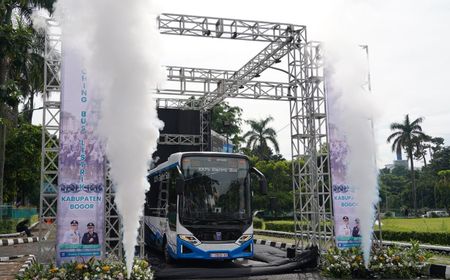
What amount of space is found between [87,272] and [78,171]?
8.17 ft

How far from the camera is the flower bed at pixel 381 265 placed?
33.0 ft

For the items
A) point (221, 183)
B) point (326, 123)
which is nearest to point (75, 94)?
point (221, 183)

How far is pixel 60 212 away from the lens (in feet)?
31.9

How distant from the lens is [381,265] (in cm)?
1003

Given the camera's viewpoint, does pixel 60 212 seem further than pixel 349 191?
No

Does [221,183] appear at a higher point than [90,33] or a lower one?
lower

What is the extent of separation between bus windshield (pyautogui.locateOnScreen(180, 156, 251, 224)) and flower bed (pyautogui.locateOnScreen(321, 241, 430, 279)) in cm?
292

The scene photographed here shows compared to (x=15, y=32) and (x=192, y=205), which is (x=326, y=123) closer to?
(x=192, y=205)

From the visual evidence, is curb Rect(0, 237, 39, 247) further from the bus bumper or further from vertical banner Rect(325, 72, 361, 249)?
vertical banner Rect(325, 72, 361, 249)

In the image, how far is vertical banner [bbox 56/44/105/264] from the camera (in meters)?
9.75

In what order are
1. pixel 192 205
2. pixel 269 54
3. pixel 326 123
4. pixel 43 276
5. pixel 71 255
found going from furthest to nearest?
pixel 269 54 < pixel 326 123 < pixel 192 205 < pixel 71 255 < pixel 43 276

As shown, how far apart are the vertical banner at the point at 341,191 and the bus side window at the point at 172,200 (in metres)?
4.30

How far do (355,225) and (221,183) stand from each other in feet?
12.3

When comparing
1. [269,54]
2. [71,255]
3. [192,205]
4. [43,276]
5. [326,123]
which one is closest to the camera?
[43,276]
